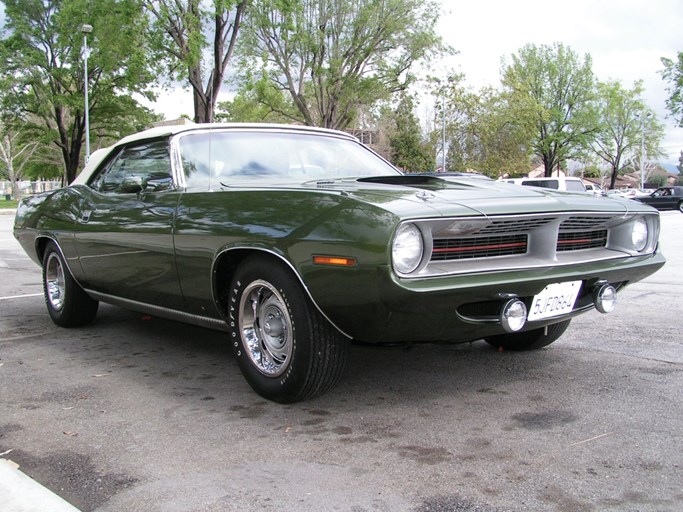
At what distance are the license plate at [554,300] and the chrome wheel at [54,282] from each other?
3.89m

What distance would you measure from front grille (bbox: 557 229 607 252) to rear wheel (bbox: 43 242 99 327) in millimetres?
3608

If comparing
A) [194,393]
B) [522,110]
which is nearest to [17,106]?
[522,110]

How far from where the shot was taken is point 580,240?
11.2 feet

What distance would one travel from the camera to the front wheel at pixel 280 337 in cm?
300

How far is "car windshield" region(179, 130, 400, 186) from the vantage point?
393cm

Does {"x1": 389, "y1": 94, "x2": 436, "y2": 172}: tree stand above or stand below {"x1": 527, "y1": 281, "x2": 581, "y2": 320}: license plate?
above

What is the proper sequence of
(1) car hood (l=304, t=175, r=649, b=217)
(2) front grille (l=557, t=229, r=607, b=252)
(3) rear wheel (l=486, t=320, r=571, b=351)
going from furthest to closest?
(3) rear wheel (l=486, t=320, r=571, b=351) → (2) front grille (l=557, t=229, r=607, b=252) → (1) car hood (l=304, t=175, r=649, b=217)

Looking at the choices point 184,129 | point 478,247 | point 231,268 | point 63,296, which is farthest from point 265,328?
point 63,296

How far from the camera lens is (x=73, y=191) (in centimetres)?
500

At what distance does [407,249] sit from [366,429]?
2.78ft

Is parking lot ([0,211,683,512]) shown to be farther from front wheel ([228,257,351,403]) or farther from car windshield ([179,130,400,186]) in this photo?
car windshield ([179,130,400,186])

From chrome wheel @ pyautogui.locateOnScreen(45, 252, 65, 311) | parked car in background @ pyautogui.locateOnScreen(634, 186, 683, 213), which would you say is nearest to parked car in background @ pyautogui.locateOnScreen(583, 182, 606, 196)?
parked car in background @ pyautogui.locateOnScreen(634, 186, 683, 213)

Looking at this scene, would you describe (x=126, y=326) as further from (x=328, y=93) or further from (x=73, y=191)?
(x=328, y=93)

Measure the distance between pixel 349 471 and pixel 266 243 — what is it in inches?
44.4
